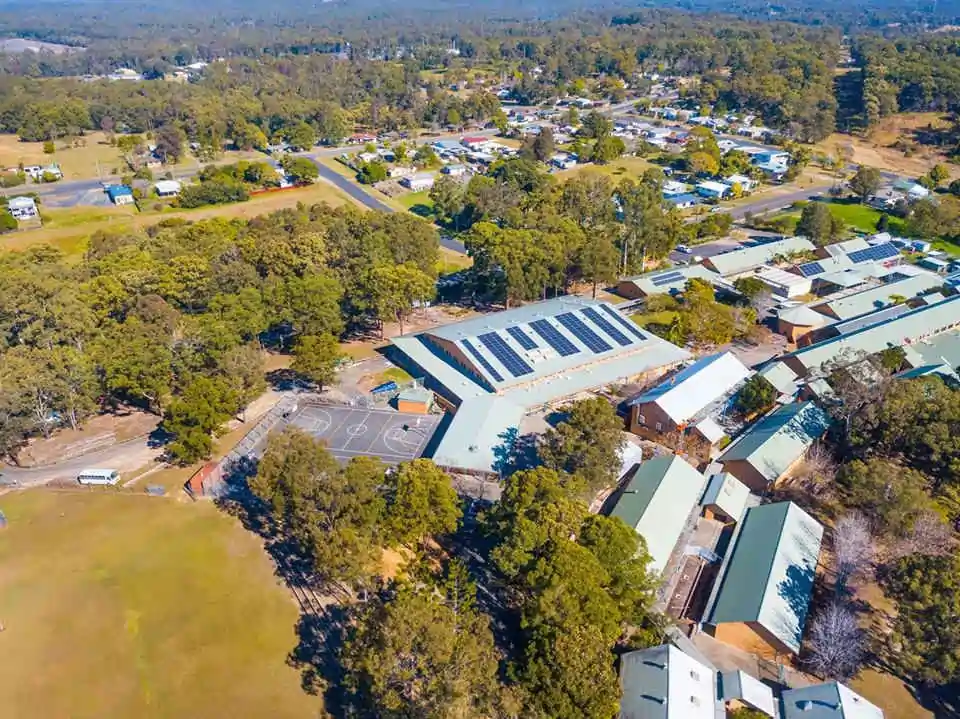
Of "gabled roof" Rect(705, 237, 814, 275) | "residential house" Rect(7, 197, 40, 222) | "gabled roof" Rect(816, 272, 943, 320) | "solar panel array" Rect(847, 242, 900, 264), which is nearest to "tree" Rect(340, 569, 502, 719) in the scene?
"gabled roof" Rect(816, 272, 943, 320)

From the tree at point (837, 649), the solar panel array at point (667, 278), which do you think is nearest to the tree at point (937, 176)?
the solar panel array at point (667, 278)

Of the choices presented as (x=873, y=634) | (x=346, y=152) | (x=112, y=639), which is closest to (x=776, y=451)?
(x=873, y=634)

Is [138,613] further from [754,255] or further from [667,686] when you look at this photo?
[754,255]

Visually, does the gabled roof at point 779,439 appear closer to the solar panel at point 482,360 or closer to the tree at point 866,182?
the solar panel at point 482,360

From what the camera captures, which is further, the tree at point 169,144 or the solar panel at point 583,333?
the tree at point 169,144

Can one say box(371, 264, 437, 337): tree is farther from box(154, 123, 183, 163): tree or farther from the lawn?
box(154, 123, 183, 163): tree

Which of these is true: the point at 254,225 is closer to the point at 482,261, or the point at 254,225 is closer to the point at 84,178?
the point at 482,261
